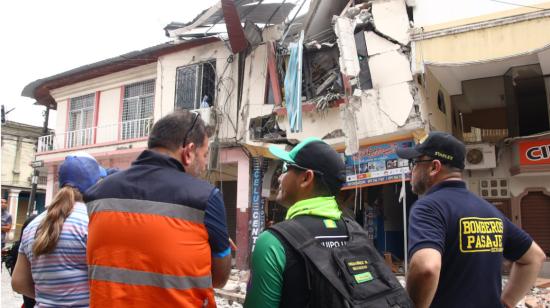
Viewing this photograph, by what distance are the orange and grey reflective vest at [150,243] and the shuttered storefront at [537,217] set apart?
A: 35.8 feet

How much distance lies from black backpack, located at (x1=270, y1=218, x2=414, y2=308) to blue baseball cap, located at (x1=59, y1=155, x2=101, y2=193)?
4.46ft

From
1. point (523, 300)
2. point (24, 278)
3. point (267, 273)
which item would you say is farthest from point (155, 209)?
point (523, 300)

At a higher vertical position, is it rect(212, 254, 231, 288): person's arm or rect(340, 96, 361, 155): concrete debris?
rect(340, 96, 361, 155): concrete debris

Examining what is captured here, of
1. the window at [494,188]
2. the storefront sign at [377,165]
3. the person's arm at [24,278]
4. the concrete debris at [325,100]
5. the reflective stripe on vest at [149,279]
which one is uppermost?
the concrete debris at [325,100]

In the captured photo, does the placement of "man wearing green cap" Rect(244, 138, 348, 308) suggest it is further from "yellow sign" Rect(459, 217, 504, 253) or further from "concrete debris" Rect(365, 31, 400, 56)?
"concrete debris" Rect(365, 31, 400, 56)

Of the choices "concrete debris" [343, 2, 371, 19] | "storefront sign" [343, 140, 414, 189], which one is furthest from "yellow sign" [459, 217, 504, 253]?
"concrete debris" [343, 2, 371, 19]

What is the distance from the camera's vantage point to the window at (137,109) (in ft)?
46.8

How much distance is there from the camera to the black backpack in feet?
4.49

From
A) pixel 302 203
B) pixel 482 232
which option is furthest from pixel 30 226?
pixel 482 232

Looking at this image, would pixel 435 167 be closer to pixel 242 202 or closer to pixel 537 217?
pixel 537 217

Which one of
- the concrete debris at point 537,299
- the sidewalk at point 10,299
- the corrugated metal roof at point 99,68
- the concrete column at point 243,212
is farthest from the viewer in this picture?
the corrugated metal roof at point 99,68

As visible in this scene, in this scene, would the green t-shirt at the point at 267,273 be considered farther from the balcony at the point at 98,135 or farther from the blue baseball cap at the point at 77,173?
the balcony at the point at 98,135

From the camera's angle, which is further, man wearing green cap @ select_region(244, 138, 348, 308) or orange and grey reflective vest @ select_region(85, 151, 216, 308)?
orange and grey reflective vest @ select_region(85, 151, 216, 308)

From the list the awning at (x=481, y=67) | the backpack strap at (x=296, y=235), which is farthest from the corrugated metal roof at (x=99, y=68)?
the backpack strap at (x=296, y=235)
